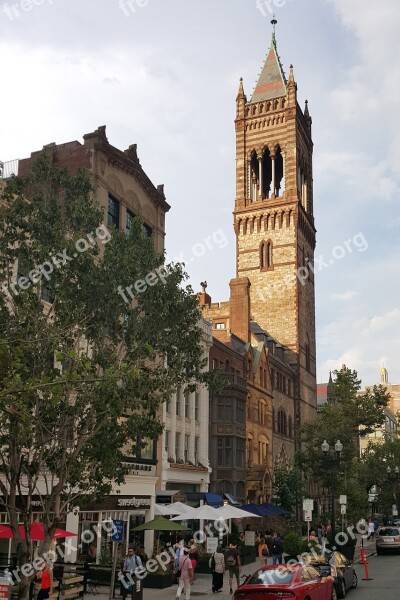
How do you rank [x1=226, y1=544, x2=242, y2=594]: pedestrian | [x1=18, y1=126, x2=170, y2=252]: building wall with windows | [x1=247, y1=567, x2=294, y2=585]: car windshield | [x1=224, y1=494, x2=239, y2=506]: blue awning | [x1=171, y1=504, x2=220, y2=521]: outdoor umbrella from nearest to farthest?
[x1=247, y1=567, x2=294, y2=585]: car windshield → [x1=226, y1=544, x2=242, y2=594]: pedestrian → [x1=171, y1=504, x2=220, y2=521]: outdoor umbrella → [x1=18, y1=126, x2=170, y2=252]: building wall with windows → [x1=224, y1=494, x2=239, y2=506]: blue awning

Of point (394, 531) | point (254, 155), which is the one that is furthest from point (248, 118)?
point (394, 531)

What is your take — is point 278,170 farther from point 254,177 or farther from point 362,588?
point 362,588

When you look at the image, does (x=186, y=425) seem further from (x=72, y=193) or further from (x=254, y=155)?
(x=254, y=155)

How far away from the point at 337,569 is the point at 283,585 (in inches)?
280

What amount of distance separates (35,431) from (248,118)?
74.9m

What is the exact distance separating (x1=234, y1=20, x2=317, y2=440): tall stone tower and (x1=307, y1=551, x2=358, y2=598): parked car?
4622 centimetres

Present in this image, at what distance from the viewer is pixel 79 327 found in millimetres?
19875

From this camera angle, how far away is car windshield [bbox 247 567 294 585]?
16.1m

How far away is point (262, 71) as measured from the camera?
93.1m

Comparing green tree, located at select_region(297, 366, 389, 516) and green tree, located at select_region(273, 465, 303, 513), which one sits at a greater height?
green tree, located at select_region(297, 366, 389, 516)

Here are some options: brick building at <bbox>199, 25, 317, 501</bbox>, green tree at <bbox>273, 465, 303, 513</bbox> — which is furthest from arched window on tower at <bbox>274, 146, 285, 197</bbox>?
green tree at <bbox>273, 465, 303, 513</bbox>

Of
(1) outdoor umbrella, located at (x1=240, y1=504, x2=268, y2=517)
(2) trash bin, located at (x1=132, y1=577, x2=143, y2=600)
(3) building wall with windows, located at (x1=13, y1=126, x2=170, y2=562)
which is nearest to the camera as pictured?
(2) trash bin, located at (x1=132, y1=577, x2=143, y2=600)

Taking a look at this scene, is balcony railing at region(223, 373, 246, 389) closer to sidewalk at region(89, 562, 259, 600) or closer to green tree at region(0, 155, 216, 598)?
sidewalk at region(89, 562, 259, 600)

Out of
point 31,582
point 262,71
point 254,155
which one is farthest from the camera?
point 262,71
